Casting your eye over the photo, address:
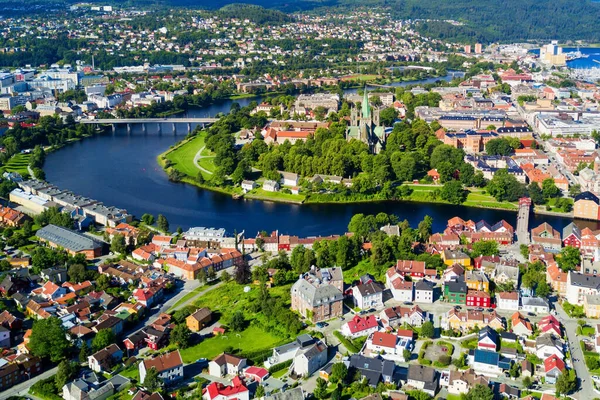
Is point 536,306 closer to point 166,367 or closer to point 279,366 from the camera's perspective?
point 279,366

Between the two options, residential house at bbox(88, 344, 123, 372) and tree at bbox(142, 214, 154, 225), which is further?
tree at bbox(142, 214, 154, 225)

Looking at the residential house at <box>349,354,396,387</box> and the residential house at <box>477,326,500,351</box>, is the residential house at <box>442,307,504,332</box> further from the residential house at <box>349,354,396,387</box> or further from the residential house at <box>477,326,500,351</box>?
the residential house at <box>349,354,396,387</box>

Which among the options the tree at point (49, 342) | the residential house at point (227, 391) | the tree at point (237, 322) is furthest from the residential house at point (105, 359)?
the tree at point (237, 322)

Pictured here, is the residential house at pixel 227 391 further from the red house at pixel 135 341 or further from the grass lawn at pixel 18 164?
the grass lawn at pixel 18 164

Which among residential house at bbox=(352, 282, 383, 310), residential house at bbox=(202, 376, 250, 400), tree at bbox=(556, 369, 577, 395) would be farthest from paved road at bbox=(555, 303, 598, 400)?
residential house at bbox=(202, 376, 250, 400)

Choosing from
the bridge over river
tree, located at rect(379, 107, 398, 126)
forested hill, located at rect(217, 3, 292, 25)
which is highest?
forested hill, located at rect(217, 3, 292, 25)

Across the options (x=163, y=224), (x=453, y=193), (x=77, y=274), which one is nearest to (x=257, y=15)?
(x=453, y=193)

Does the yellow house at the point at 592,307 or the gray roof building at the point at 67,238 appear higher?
the gray roof building at the point at 67,238
